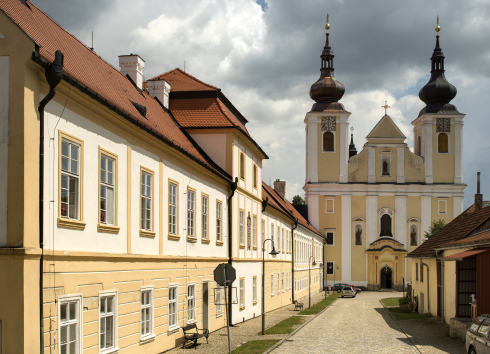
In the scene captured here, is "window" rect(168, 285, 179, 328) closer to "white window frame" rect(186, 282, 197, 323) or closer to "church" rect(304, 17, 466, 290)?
"white window frame" rect(186, 282, 197, 323)

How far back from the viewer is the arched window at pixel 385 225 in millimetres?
71000

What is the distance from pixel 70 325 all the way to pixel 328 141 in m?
62.7

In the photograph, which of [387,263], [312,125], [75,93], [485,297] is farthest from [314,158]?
[75,93]

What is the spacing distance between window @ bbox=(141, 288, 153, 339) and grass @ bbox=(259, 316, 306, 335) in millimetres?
7458

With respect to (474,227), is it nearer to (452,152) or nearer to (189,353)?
(189,353)

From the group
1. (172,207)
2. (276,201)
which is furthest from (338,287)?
(172,207)

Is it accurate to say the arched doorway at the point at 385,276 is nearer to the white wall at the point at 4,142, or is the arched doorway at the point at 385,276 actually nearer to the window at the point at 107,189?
the window at the point at 107,189

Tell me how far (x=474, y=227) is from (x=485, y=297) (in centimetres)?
574

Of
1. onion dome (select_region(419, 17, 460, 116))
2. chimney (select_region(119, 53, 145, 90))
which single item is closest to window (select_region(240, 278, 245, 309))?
chimney (select_region(119, 53, 145, 90))

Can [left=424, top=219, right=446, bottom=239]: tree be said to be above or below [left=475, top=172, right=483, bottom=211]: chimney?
below

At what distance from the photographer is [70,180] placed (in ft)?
34.4

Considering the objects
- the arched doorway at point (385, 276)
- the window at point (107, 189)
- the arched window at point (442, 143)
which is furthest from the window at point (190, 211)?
the arched window at point (442, 143)

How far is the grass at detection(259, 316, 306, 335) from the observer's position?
22.1 metres

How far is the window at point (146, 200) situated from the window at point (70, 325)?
155 inches
